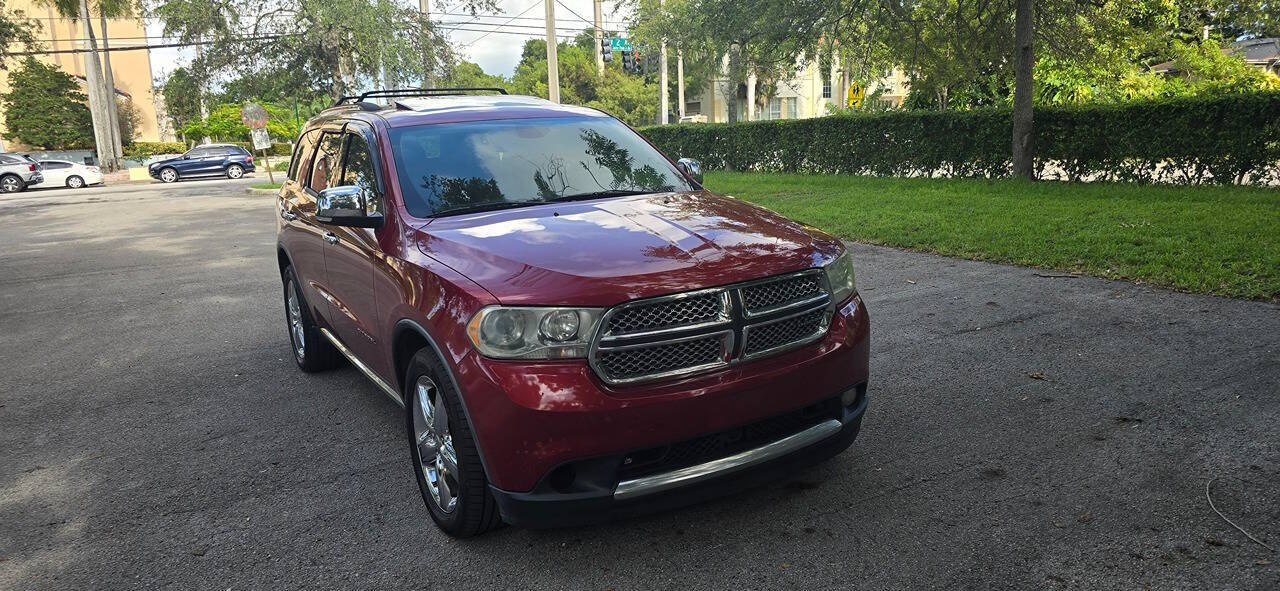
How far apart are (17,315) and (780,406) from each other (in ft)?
28.2

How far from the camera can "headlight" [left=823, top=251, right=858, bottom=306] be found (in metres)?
3.44

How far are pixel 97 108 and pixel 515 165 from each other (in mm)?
47749

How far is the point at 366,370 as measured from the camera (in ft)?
14.6

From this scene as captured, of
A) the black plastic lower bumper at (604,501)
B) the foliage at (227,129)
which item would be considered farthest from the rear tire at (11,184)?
the black plastic lower bumper at (604,501)

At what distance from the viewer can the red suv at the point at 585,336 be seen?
291 centimetres

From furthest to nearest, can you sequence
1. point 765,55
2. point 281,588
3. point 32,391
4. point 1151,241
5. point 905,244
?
point 765,55 < point 905,244 < point 1151,241 < point 32,391 < point 281,588

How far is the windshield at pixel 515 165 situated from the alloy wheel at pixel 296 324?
2100 mm

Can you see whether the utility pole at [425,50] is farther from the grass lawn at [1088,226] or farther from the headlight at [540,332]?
the headlight at [540,332]

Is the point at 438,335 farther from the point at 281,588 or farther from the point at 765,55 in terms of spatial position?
the point at 765,55

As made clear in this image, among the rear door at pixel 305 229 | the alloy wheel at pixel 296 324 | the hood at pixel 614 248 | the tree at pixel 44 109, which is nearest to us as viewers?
the hood at pixel 614 248

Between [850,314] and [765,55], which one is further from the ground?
[765,55]

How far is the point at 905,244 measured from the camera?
9.69m

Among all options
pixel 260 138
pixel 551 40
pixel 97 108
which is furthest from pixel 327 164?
pixel 97 108

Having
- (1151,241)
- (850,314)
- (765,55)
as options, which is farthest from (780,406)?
(765,55)
